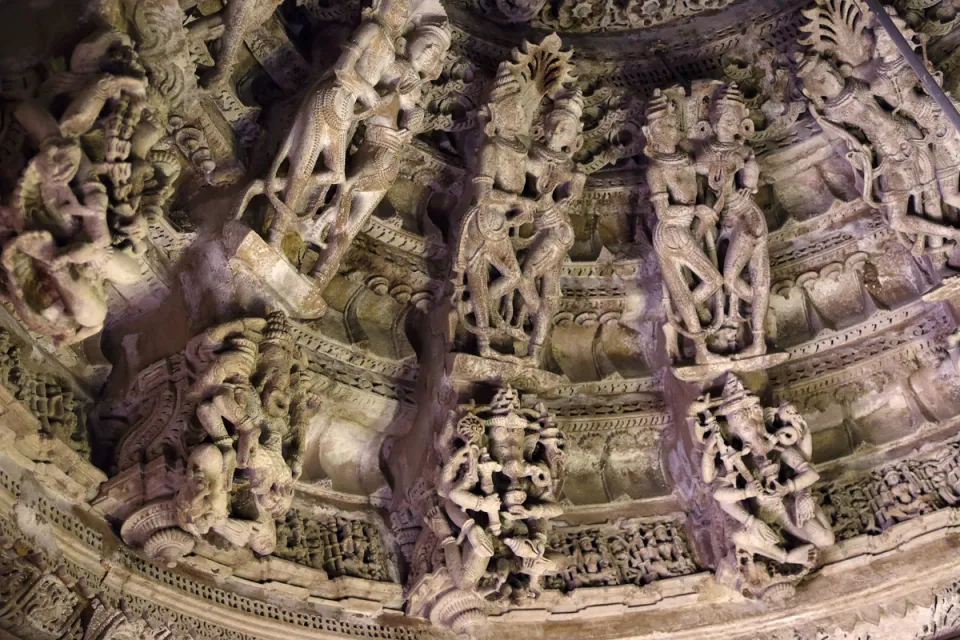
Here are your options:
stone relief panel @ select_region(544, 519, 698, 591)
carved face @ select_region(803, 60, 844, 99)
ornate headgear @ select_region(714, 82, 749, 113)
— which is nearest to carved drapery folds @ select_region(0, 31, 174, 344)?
stone relief panel @ select_region(544, 519, 698, 591)

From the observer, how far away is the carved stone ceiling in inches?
200

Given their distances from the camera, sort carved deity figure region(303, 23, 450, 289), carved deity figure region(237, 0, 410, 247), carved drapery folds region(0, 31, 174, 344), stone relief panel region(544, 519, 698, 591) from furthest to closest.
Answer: stone relief panel region(544, 519, 698, 591) → carved deity figure region(303, 23, 450, 289) → carved deity figure region(237, 0, 410, 247) → carved drapery folds region(0, 31, 174, 344)

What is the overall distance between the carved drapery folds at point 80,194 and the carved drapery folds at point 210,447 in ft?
2.31

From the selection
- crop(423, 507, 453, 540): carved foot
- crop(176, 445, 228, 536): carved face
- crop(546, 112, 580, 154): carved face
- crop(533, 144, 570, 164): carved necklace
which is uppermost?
crop(546, 112, 580, 154): carved face

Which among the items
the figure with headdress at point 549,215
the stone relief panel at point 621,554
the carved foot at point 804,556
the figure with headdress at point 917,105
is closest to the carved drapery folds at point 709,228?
the figure with headdress at point 549,215

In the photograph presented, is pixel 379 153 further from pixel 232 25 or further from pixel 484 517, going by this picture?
pixel 484 517

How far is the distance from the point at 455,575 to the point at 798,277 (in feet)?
9.39

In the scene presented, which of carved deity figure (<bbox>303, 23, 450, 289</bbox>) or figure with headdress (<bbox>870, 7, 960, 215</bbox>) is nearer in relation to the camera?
carved deity figure (<bbox>303, 23, 450, 289</bbox>)

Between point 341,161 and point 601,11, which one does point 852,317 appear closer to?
point 601,11

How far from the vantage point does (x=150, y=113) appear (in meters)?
5.01

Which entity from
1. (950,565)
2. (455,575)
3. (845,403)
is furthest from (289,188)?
(950,565)

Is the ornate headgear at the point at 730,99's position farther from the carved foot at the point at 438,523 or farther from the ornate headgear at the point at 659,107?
the carved foot at the point at 438,523

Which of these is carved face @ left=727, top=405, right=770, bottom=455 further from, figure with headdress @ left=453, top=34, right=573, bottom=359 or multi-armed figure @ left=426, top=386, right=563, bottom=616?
figure with headdress @ left=453, top=34, right=573, bottom=359

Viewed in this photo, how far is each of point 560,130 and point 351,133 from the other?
4.25 ft
